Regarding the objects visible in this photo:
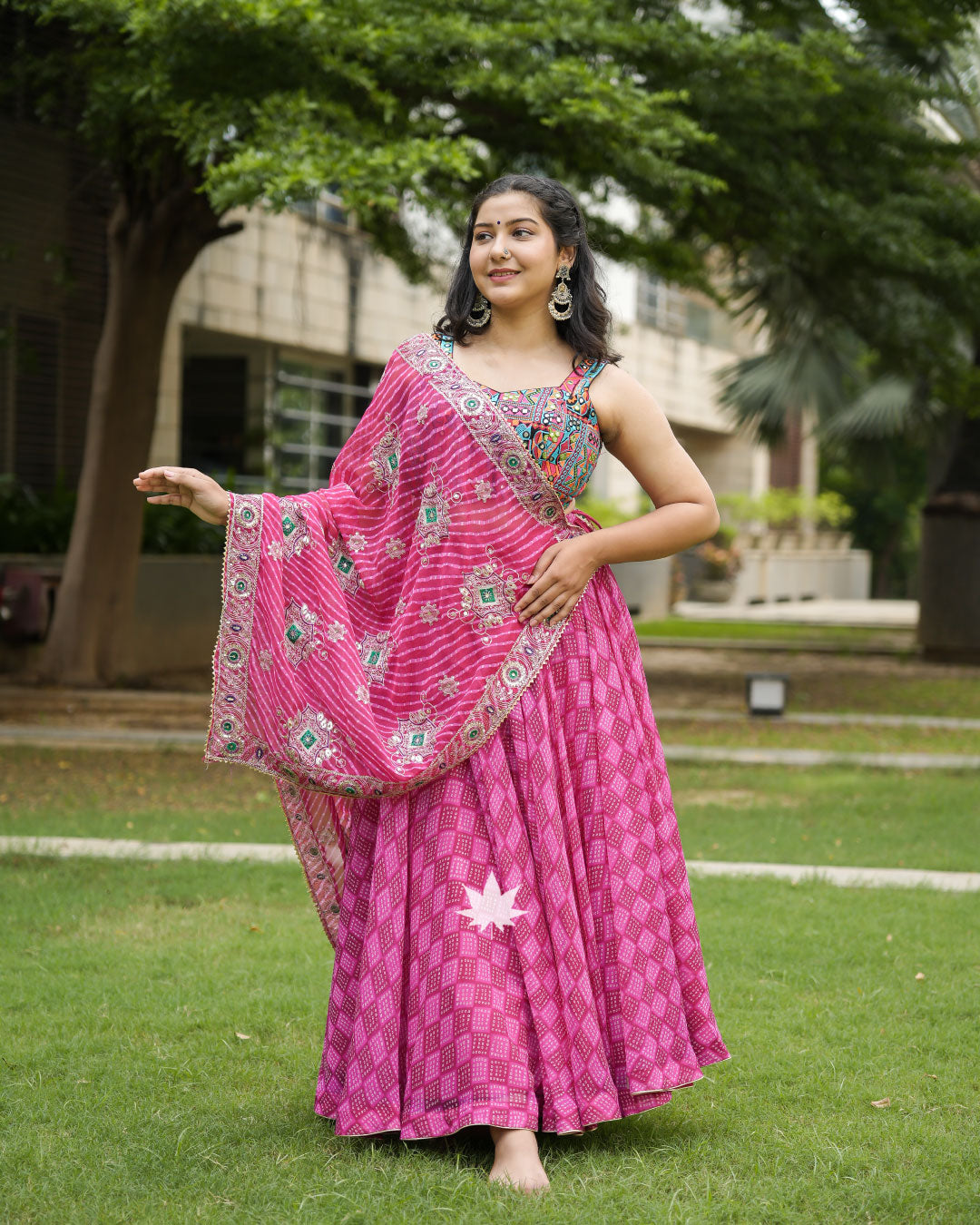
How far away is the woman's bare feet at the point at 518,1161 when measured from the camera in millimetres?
2979

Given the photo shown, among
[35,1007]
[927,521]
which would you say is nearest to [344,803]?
[35,1007]

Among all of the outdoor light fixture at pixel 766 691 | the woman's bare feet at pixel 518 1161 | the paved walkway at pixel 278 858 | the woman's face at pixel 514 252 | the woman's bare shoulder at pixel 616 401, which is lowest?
the paved walkway at pixel 278 858

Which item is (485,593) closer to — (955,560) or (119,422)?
(119,422)

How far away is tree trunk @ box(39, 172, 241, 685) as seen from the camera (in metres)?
12.1

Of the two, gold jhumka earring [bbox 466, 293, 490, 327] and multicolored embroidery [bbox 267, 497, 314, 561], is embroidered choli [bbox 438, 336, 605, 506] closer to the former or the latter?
gold jhumka earring [bbox 466, 293, 490, 327]

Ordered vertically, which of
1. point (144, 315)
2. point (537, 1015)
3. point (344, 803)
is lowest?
point (537, 1015)

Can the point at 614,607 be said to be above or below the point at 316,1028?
above

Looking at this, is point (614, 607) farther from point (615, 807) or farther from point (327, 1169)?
point (327, 1169)

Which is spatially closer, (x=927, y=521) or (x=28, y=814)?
(x=28, y=814)

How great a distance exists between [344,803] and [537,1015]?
2.24ft

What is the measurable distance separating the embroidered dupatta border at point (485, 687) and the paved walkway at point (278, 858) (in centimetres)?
310

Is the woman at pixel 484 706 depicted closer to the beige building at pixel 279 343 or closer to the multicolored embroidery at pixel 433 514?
the multicolored embroidery at pixel 433 514

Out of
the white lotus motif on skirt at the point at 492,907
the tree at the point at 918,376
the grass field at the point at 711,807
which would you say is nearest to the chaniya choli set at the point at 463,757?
the white lotus motif on skirt at the point at 492,907

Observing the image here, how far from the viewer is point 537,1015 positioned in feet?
10.2
